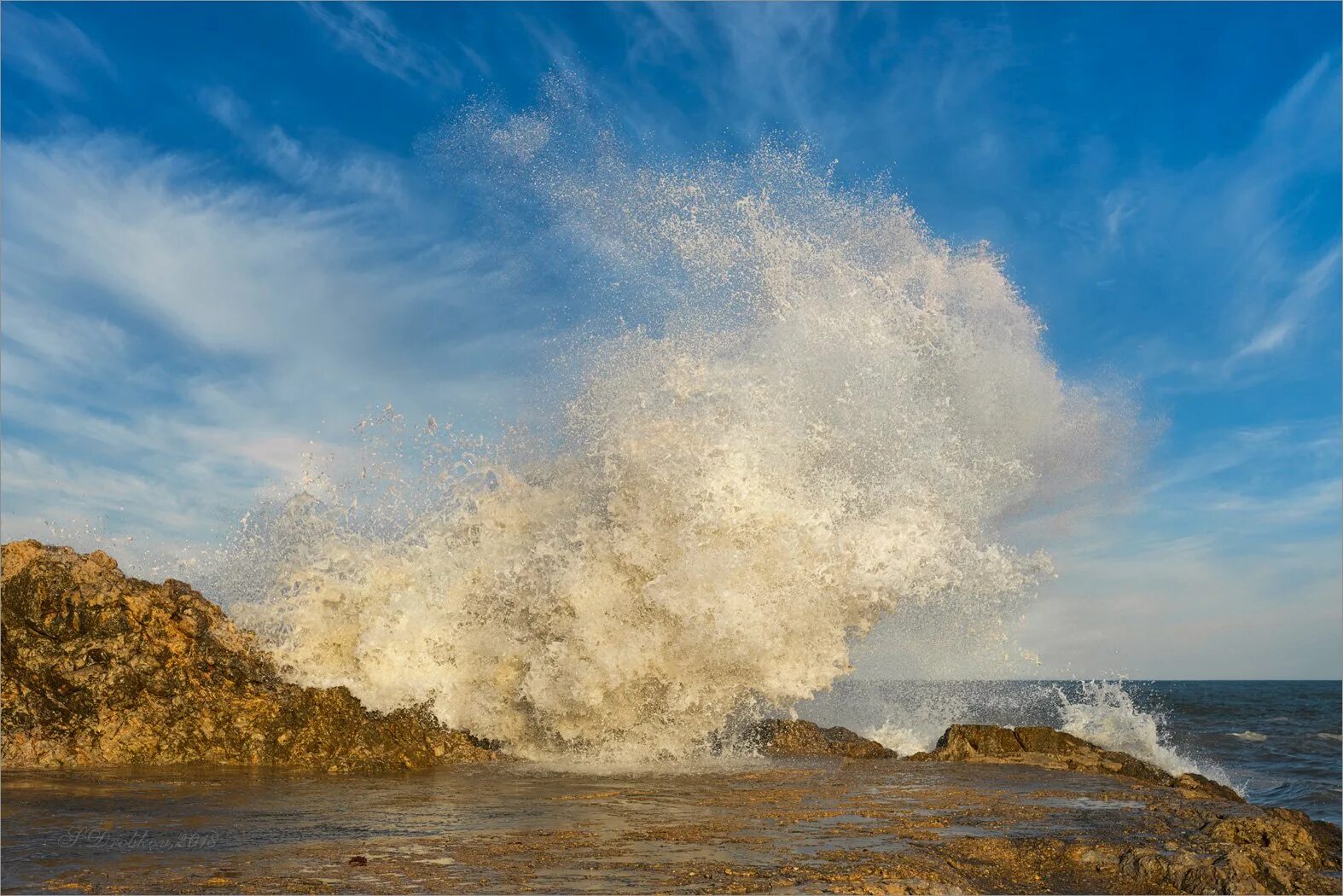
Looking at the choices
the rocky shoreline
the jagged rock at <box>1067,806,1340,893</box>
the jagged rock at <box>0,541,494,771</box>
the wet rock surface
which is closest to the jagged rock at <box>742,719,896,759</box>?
the rocky shoreline

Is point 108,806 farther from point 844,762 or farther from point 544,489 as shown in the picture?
point 844,762

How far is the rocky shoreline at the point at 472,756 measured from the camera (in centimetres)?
461

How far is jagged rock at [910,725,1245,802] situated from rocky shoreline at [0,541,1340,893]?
0.03 metres

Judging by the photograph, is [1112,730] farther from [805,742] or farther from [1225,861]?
[1225,861]

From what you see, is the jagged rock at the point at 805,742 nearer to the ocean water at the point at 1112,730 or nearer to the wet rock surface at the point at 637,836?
the ocean water at the point at 1112,730

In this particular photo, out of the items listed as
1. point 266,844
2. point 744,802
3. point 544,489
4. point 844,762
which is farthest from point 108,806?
point 844,762

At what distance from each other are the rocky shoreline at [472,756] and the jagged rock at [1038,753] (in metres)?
0.03

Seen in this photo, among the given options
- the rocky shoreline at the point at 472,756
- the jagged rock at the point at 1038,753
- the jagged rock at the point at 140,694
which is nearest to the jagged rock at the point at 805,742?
the rocky shoreline at the point at 472,756

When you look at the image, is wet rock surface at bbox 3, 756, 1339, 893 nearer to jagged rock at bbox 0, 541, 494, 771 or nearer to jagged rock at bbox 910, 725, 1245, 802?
jagged rock at bbox 0, 541, 494, 771

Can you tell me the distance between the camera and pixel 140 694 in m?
7.66

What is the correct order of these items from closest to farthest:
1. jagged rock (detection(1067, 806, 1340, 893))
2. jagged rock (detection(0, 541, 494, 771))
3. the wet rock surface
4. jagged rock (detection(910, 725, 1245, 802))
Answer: the wet rock surface, jagged rock (detection(1067, 806, 1340, 893)), jagged rock (detection(0, 541, 494, 771)), jagged rock (detection(910, 725, 1245, 802))

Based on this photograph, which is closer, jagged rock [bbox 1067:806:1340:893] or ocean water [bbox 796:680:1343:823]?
jagged rock [bbox 1067:806:1340:893]

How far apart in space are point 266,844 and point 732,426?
20.5 ft

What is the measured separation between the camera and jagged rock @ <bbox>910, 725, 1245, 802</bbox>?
894 centimetres
